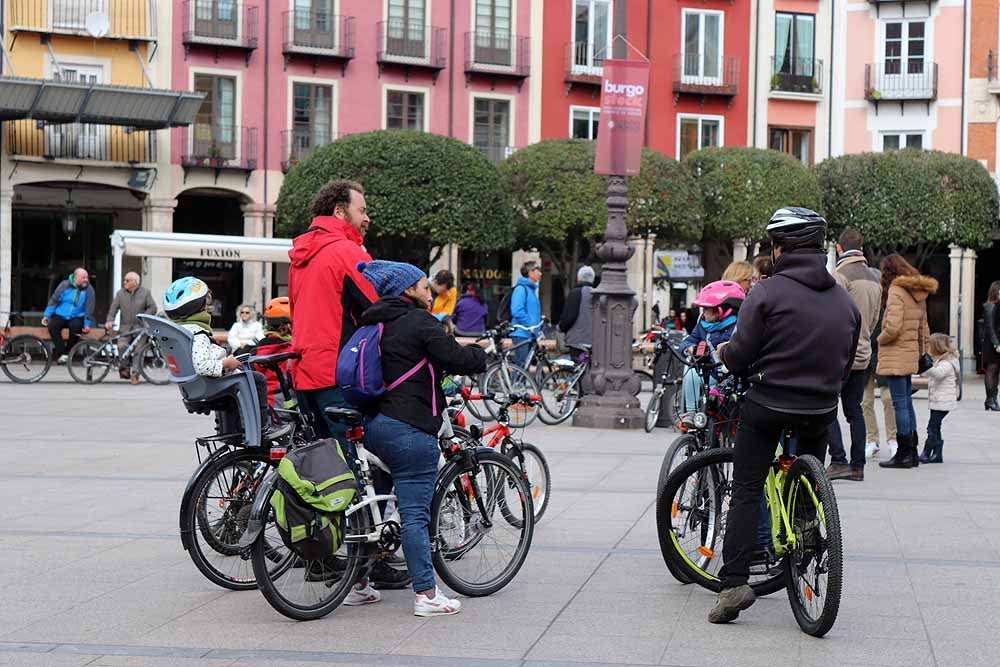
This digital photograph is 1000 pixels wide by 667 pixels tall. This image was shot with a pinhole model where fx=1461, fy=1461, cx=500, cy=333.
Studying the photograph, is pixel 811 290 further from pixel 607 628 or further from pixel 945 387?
pixel 945 387

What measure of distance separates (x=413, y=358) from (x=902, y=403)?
7262 mm

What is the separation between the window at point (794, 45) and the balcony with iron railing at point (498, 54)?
7.58 meters

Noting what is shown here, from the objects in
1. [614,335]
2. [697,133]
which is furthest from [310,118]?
[614,335]

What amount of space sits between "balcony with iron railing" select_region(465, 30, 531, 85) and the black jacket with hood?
32.1 m

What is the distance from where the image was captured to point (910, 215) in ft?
115

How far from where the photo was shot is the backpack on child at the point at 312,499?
627 centimetres

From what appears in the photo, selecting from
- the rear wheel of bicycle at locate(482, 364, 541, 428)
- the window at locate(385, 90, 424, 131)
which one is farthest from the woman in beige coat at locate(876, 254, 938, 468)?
the window at locate(385, 90, 424, 131)

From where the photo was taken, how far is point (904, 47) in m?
40.7

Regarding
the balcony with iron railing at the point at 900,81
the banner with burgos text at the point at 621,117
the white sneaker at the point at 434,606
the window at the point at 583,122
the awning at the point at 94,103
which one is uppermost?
the balcony with iron railing at the point at 900,81

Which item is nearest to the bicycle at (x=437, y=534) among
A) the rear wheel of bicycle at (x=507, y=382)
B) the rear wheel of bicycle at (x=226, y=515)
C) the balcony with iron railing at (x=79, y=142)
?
the rear wheel of bicycle at (x=226, y=515)

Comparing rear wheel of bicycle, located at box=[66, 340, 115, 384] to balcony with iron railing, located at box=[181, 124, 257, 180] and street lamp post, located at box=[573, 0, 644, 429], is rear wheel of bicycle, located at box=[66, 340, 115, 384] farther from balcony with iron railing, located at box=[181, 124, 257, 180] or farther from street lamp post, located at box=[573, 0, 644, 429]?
balcony with iron railing, located at box=[181, 124, 257, 180]

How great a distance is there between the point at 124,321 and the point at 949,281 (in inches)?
983

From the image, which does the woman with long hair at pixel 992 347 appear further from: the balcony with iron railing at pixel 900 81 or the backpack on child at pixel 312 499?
the balcony with iron railing at pixel 900 81

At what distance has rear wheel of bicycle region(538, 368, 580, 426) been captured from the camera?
55.3 feet
